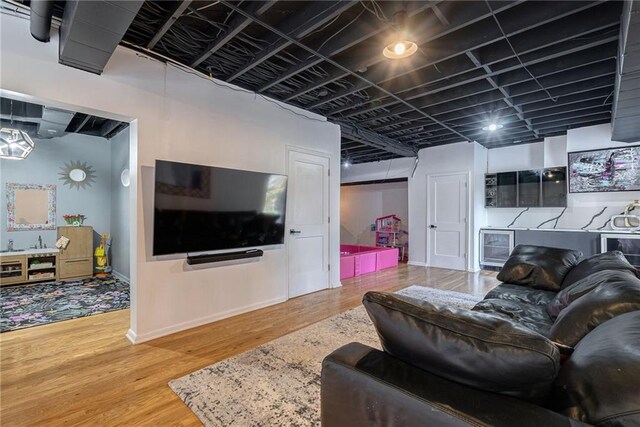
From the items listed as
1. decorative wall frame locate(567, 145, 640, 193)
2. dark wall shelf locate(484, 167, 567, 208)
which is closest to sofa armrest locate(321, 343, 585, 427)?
decorative wall frame locate(567, 145, 640, 193)

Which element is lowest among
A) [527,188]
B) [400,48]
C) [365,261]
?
[365,261]

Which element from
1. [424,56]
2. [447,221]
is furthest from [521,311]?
[447,221]

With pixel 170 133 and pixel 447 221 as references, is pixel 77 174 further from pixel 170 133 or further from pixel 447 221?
pixel 447 221

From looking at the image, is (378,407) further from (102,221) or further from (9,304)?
(102,221)

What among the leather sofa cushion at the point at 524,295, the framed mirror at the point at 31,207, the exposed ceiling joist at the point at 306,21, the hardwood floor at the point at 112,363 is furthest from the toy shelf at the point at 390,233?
the framed mirror at the point at 31,207

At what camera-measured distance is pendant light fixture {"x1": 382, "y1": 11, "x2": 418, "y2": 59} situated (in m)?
2.21

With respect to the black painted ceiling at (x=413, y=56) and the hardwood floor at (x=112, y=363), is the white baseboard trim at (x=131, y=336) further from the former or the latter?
the black painted ceiling at (x=413, y=56)

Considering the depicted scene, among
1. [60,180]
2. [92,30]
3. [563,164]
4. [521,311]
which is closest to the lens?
[92,30]

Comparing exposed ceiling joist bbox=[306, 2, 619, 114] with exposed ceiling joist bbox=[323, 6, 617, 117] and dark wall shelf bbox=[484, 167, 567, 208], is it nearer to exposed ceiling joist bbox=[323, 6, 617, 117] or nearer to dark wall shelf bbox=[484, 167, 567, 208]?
exposed ceiling joist bbox=[323, 6, 617, 117]

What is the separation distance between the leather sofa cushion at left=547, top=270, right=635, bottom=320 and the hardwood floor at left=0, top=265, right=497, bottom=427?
86.9 inches

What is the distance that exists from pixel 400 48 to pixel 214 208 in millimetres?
2363

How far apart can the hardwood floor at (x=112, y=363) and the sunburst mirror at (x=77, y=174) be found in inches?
138

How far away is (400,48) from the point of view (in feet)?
7.85

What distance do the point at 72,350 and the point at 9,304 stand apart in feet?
7.40
